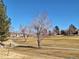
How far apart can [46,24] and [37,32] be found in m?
3.00

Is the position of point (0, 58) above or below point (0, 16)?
below

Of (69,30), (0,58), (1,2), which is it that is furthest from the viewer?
(69,30)

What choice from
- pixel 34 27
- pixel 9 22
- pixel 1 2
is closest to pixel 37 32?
pixel 34 27

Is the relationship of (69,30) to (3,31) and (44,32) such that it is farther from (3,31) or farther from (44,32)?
(3,31)

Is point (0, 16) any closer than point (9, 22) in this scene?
Yes

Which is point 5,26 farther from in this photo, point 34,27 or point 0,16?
point 34,27

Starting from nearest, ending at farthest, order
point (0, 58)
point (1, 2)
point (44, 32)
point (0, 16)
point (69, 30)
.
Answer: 1. point (0, 58)
2. point (0, 16)
3. point (1, 2)
4. point (44, 32)
5. point (69, 30)

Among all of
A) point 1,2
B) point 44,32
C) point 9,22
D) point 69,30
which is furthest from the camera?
point 69,30

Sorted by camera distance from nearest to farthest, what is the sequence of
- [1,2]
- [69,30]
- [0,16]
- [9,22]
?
[0,16], [1,2], [9,22], [69,30]

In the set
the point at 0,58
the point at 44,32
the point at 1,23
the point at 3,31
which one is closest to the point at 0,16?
the point at 1,23

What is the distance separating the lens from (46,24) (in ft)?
195

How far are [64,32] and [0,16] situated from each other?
146 m

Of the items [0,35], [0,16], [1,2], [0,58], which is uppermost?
[1,2]

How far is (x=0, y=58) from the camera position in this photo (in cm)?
2248
